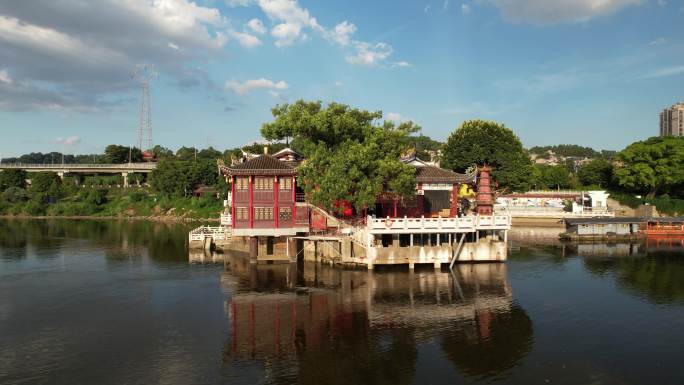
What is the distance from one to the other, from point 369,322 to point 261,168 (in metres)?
20.1

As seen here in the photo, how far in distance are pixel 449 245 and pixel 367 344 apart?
1951cm

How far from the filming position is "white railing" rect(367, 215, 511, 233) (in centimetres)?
3994

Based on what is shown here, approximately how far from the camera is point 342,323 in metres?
28.2

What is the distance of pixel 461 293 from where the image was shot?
34.6m

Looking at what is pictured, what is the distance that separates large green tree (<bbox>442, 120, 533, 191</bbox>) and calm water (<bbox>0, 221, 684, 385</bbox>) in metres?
34.2

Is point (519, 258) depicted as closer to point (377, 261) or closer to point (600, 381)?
point (377, 261)

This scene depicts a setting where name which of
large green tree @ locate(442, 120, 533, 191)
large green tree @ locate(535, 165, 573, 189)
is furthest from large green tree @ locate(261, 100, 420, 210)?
large green tree @ locate(535, 165, 573, 189)

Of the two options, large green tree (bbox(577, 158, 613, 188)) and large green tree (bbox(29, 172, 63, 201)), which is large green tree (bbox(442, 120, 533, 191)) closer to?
large green tree (bbox(577, 158, 613, 188))

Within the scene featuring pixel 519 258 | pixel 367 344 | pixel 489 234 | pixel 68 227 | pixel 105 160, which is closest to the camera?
pixel 367 344

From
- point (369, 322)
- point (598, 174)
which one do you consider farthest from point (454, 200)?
point (598, 174)

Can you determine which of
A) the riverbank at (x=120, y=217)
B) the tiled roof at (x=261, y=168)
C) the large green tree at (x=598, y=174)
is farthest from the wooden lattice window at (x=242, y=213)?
the large green tree at (x=598, y=174)

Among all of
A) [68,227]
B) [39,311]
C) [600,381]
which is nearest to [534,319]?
[600,381]

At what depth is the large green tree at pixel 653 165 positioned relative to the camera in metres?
77.8

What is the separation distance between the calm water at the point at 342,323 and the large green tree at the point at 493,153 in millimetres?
34224
